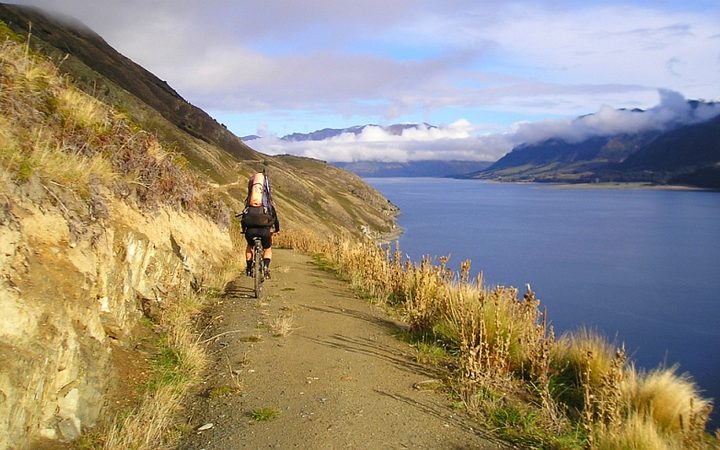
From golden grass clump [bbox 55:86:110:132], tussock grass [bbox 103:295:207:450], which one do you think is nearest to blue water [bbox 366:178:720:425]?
tussock grass [bbox 103:295:207:450]

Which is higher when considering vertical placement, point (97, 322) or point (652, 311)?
point (97, 322)

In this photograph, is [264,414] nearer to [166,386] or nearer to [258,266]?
[166,386]

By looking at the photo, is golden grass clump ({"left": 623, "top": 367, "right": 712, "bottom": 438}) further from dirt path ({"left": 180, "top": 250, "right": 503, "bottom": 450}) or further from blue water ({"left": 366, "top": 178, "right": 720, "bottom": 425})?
blue water ({"left": 366, "top": 178, "right": 720, "bottom": 425})

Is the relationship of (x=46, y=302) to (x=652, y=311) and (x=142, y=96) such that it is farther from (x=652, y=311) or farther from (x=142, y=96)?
(x=142, y=96)

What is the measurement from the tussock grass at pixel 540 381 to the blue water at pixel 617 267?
2418mm

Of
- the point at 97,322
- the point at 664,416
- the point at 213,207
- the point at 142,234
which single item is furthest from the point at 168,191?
the point at 664,416

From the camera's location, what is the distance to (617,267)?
163ft

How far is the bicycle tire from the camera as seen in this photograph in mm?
9794

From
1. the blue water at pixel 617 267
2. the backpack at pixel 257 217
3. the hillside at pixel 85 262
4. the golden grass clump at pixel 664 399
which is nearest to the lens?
the hillside at pixel 85 262

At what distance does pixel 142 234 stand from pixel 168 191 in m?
2.13

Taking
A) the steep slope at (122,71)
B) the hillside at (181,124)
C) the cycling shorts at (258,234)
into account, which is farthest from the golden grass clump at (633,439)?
the steep slope at (122,71)

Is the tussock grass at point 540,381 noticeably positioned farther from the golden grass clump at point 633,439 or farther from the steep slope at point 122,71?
the steep slope at point 122,71

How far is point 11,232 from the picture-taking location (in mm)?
4500

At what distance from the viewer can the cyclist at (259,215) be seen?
9617 millimetres
